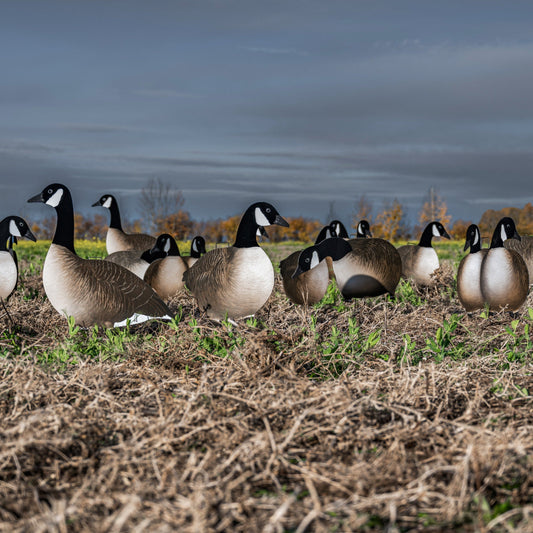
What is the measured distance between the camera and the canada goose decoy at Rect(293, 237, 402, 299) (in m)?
7.78

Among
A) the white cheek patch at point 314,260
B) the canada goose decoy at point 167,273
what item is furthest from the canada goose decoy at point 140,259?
the white cheek patch at point 314,260

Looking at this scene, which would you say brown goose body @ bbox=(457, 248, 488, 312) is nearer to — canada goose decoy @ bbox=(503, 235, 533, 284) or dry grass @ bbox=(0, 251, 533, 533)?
dry grass @ bbox=(0, 251, 533, 533)

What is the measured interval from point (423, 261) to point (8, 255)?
6.35 metres

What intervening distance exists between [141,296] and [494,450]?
4106 millimetres

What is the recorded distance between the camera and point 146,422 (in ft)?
11.3

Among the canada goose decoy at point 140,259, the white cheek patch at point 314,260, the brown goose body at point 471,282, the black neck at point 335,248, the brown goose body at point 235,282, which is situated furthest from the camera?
the canada goose decoy at point 140,259

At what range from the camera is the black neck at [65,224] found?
6098 mm

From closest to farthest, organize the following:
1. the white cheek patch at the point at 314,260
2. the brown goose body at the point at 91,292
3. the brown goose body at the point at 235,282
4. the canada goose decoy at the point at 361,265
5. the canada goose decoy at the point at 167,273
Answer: the brown goose body at the point at 91,292 < the brown goose body at the point at 235,282 < the white cheek patch at the point at 314,260 < the canada goose decoy at the point at 361,265 < the canada goose decoy at the point at 167,273

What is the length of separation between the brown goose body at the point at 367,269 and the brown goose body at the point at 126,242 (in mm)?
4622

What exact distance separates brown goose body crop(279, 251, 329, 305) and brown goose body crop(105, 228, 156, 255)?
435 centimetres

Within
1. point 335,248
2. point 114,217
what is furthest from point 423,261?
point 114,217

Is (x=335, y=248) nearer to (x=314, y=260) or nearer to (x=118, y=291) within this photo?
(x=314, y=260)

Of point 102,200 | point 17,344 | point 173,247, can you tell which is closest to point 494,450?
point 17,344

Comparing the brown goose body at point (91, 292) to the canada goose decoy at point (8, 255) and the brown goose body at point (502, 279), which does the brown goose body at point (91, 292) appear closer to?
the canada goose decoy at point (8, 255)
